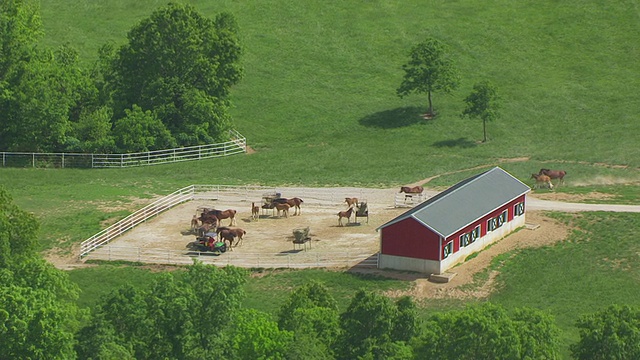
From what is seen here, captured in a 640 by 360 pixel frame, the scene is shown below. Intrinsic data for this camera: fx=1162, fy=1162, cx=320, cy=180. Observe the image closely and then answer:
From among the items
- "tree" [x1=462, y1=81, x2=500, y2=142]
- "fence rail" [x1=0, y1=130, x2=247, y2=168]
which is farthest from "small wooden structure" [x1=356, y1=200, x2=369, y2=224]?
"tree" [x1=462, y1=81, x2=500, y2=142]

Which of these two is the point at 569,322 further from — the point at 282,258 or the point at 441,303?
the point at 282,258

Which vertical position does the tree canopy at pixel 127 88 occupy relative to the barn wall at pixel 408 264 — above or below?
above

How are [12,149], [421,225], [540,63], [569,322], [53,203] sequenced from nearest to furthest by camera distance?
[569,322]
[421,225]
[53,203]
[12,149]
[540,63]

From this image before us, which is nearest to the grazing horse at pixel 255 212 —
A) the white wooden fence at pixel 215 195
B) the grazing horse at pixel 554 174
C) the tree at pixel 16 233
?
the white wooden fence at pixel 215 195

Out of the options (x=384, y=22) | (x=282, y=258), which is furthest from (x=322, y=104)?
(x=282, y=258)

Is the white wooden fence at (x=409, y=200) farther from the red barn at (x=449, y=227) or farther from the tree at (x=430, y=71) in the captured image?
the tree at (x=430, y=71)

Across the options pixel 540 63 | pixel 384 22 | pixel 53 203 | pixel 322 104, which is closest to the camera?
pixel 53 203
